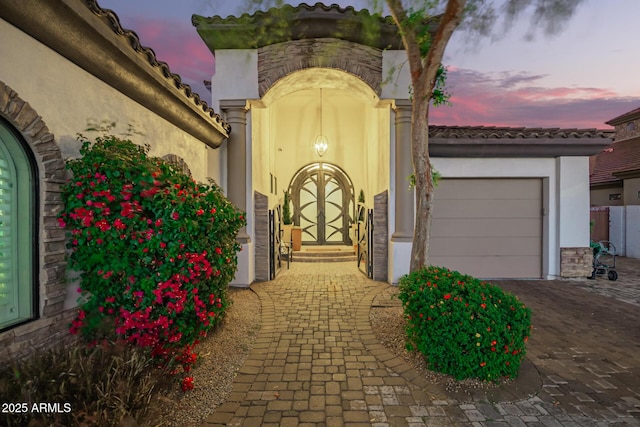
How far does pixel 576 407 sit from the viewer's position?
2.61m

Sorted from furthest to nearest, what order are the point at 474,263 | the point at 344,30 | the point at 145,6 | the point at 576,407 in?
the point at 474,263 < the point at 344,30 < the point at 145,6 < the point at 576,407

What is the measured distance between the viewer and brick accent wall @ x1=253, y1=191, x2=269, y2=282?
269 inches

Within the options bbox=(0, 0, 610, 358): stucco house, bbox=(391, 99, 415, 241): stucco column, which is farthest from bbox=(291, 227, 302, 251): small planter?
bbox=(391, 99, 415, 241): stucco column

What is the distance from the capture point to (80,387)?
1879mm

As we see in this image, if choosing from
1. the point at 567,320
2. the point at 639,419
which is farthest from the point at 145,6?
the point at 567,320

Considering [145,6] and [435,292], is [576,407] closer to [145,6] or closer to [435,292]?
[435,292]

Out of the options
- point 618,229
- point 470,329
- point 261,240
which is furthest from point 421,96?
point 618,229

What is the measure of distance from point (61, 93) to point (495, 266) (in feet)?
27.2

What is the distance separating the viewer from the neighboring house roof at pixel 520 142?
21.9ft

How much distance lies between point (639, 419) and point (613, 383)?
0.58 metres

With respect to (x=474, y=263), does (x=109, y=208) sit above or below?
above

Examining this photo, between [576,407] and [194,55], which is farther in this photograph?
[194,55]

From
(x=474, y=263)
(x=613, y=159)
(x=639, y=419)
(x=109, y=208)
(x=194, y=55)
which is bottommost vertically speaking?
(x=639, y=419)

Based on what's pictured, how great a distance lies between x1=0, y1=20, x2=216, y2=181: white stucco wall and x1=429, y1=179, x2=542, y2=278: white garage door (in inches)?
249
